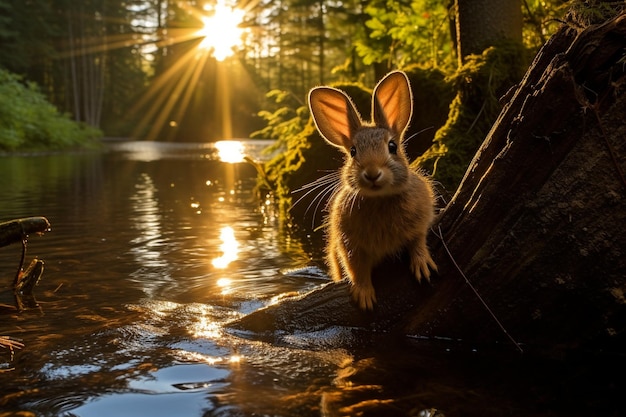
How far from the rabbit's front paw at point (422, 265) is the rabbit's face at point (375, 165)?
16.9 inches

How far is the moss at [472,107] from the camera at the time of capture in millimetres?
7141

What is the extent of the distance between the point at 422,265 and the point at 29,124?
110 feet

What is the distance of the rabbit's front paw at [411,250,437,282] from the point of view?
3672 millimetres

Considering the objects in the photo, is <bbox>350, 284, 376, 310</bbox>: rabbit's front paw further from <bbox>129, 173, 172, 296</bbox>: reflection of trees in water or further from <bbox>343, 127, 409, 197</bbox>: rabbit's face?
<bbox>129, 173, 172, 296</bbox>: reflection of trees in water

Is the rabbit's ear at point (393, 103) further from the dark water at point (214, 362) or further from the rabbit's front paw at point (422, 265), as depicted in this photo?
the dark water at point (214, 362)

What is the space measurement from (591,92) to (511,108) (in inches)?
21.7

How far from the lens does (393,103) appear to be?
3.90m

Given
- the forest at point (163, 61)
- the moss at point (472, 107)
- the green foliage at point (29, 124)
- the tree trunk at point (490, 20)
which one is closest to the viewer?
the moss at point (472, 107)

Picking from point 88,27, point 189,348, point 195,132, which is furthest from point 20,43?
point 189,348

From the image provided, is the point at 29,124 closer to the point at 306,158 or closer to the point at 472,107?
the point at 306,158

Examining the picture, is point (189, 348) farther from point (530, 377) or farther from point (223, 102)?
point (223, 102)

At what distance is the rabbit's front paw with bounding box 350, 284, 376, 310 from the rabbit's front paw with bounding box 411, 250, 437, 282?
321 mm

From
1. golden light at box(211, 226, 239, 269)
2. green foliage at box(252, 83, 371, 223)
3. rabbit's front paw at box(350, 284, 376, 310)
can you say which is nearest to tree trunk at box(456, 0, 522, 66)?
green foliage at box(252, 83, 371, 223)

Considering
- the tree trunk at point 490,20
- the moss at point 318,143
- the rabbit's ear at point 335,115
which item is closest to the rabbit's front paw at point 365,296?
the rabbit's ear at point 335,115
